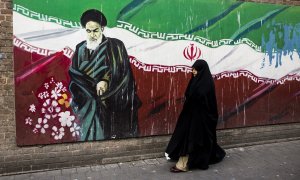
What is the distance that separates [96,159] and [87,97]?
100cm

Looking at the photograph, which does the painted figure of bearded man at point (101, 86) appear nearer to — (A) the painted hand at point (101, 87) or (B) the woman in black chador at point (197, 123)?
(A) the painted hand at point (101, 87)

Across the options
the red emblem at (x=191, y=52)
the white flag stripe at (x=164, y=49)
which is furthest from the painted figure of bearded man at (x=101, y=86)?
the red emblem at (x=191, y=52)

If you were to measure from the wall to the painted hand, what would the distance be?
2.63 feet

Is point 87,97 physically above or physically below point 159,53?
below

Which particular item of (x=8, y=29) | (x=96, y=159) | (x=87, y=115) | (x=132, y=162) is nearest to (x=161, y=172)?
(x=132, y=162)

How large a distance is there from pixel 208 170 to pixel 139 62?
201 cm

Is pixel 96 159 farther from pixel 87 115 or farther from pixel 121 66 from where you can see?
pixel 121 66

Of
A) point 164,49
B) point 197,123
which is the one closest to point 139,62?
point 164,49

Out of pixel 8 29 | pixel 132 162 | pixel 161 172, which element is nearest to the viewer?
pixel 8 29

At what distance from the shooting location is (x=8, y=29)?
524 cm

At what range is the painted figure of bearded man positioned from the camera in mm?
5691

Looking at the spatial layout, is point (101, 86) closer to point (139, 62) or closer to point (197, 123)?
point (139, 62)

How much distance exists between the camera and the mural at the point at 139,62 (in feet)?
17.8

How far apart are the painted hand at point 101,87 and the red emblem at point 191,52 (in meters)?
1.48
